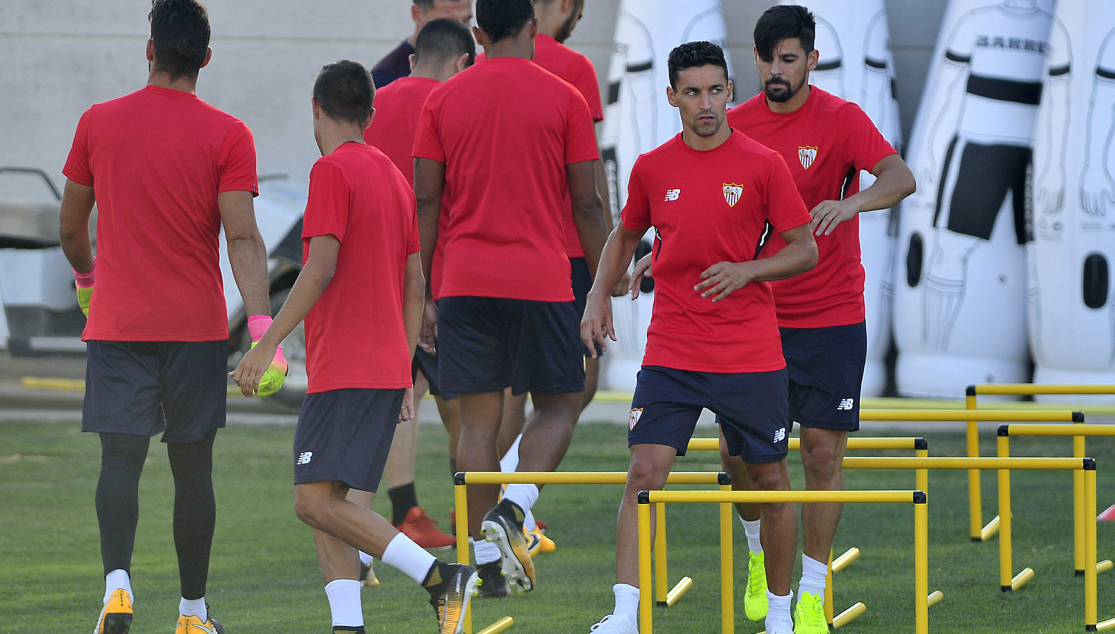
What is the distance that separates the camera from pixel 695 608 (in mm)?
5125

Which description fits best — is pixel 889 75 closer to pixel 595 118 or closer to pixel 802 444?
pixel 595 118

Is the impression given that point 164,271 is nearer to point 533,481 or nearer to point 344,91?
point 344,91

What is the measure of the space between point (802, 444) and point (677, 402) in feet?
2.61

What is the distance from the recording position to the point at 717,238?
13.7 ft

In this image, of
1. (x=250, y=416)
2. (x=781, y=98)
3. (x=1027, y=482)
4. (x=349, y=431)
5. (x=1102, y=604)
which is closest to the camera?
(x=349, y=431)

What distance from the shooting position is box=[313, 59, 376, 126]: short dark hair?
13.5 feet

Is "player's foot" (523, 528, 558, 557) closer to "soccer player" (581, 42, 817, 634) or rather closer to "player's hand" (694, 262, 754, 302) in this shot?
"soccer player" (581, 42, 817, 634)

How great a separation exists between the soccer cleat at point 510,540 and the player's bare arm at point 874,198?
1.59 m

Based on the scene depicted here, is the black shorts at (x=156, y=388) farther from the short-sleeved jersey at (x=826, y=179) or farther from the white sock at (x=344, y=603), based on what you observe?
the short-sleeved jersey at (x=826, y=179)

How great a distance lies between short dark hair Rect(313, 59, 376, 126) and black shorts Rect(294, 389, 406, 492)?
33.9 inches

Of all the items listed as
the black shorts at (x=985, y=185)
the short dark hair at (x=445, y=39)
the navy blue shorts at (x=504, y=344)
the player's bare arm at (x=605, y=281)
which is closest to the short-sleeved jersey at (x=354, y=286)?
the player's bare arm at (x=605, y=281)

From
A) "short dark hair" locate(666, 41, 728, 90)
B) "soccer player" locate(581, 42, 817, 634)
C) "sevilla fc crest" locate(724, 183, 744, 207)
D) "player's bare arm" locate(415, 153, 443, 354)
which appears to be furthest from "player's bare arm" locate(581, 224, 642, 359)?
"player's bare arm" locate(415, 153, 443, 354)

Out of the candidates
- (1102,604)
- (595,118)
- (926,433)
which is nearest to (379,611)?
(595,118)

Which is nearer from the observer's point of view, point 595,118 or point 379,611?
point 379,611
